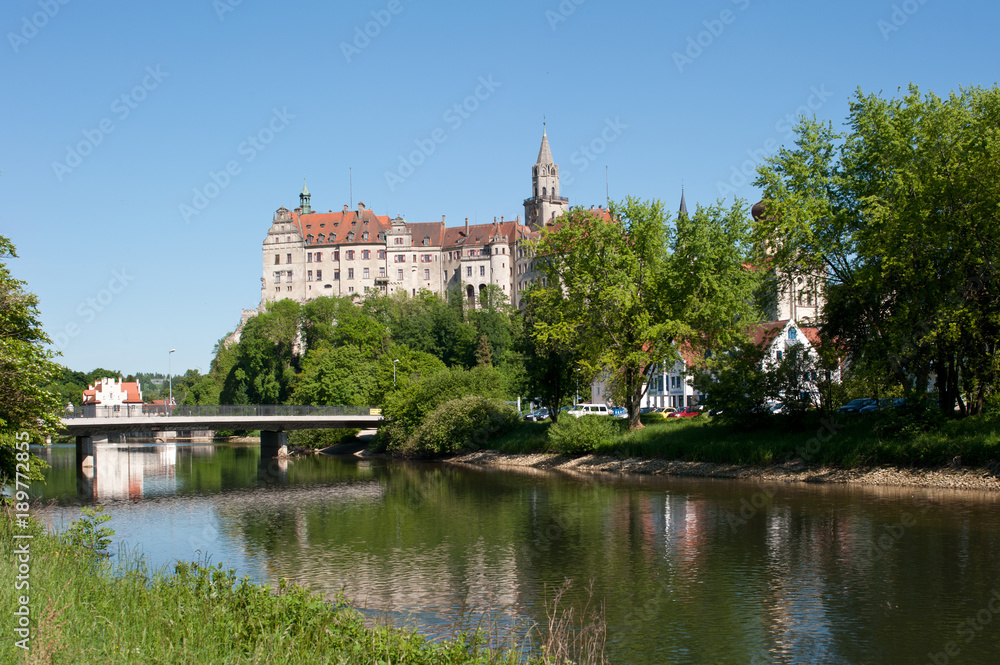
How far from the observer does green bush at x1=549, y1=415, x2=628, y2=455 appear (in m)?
55.2

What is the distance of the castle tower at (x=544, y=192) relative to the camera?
170 metres

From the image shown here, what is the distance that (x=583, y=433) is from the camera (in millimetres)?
55594

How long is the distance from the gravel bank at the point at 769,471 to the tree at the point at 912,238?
4.21 metres

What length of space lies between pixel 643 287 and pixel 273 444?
3999cm

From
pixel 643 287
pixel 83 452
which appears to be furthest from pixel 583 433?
pixel 83 452

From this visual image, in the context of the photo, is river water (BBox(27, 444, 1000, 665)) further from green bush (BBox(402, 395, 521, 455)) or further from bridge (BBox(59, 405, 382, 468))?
green bush (BBox(402, 395, 521, 455))

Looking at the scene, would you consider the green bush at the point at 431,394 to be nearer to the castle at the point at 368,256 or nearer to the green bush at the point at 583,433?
the green bush at the point at 583,433

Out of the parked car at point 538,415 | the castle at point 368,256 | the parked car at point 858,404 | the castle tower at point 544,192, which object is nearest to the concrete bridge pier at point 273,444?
the parked car at point 538,415

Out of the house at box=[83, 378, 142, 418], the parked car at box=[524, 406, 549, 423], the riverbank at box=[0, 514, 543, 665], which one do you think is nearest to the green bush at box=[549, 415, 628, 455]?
the parked car at box=[524, 406, 549, 423]

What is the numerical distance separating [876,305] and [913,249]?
3.79m

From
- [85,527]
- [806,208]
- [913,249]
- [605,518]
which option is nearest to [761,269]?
[806,208]

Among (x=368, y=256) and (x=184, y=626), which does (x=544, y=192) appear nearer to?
(x=368, y=256)

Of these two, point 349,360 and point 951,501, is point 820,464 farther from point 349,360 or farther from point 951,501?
point 349,360

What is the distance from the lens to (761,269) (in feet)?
164
